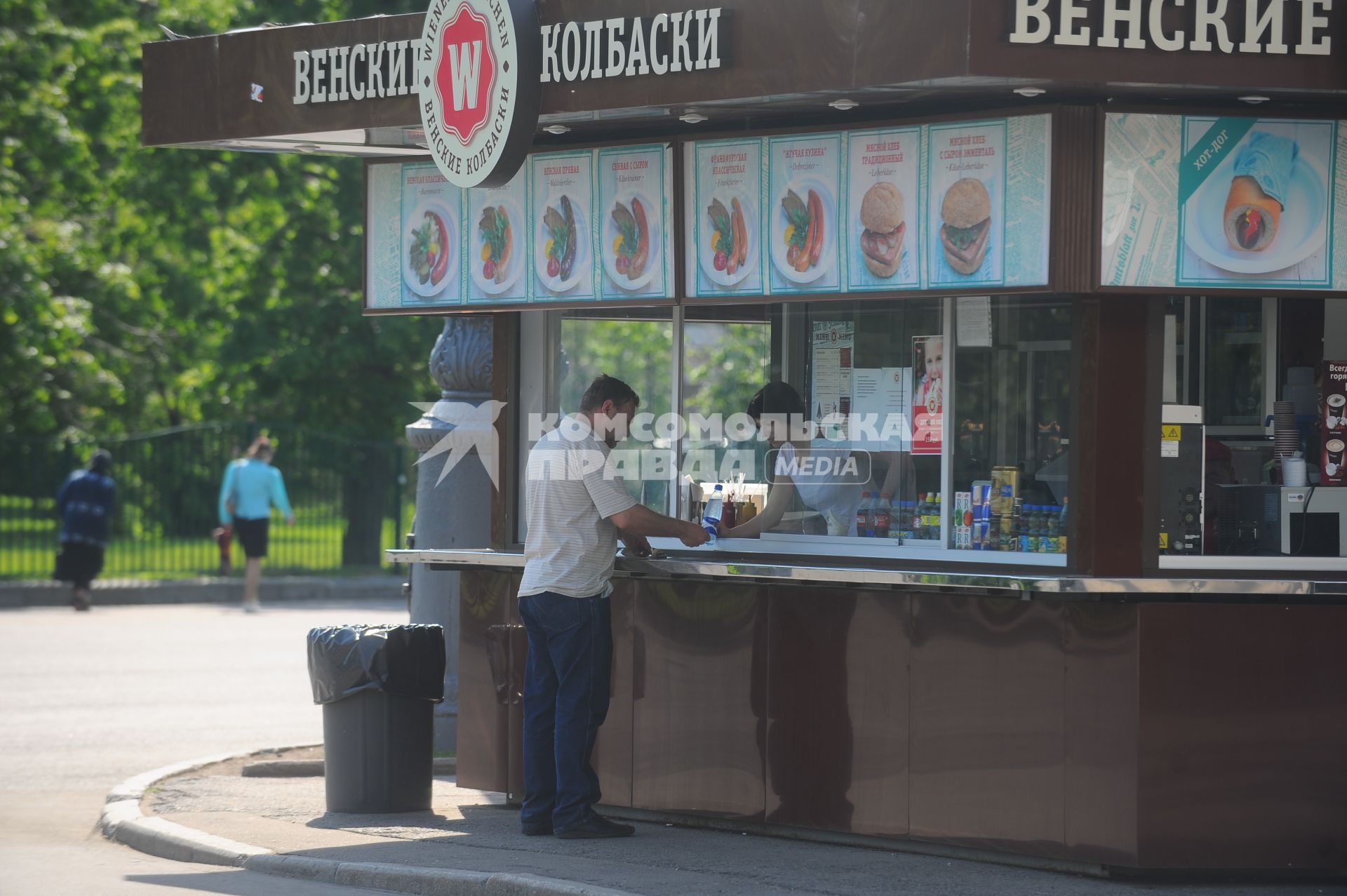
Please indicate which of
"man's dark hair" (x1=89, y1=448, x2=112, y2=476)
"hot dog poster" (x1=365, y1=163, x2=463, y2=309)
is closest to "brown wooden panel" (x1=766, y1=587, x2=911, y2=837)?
"hot dog poster" (x1=365, y1=163, x2=463, y2=309)

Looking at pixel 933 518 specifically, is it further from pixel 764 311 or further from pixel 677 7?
pixel 677 7

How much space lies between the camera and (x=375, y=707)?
8641 millimetres

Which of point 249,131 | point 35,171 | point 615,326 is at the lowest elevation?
point 615,326

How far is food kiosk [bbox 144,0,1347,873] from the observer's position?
7.00 m

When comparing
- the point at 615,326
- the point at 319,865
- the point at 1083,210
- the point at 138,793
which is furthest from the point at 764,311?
the point at 138,793

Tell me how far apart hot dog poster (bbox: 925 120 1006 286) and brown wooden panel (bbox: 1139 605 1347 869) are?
1.56 metres

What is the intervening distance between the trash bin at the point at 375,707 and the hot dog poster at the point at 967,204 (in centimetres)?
322

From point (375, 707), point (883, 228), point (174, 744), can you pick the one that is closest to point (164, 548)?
point (174, 744)

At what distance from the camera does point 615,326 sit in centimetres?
931

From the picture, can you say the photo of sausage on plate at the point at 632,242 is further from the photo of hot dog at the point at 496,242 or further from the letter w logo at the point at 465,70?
the letter w logo at the point at 465,70

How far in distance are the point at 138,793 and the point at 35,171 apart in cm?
1915

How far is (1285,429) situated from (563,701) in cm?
336

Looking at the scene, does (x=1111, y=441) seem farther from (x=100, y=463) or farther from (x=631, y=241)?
(x=100, y=463)

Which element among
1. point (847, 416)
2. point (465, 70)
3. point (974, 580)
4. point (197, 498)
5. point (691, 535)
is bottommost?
point (197, 498)
